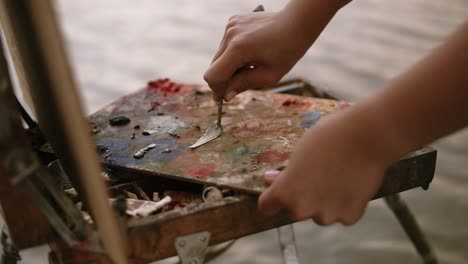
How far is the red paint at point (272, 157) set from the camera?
Result: 33.3 inches

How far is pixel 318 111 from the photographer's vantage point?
101cm

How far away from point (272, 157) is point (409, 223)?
434mm

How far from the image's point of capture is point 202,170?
831 mm

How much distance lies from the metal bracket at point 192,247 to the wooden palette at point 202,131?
3.2 inches

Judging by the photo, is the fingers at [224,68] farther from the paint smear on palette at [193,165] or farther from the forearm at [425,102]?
the forearm at [425,102]

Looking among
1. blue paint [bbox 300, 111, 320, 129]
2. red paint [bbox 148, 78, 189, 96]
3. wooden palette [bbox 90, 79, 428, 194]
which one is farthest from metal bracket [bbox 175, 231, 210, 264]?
red paint [bbox 148, 78, 189, 96]

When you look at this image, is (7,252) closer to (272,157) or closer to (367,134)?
(272,157)

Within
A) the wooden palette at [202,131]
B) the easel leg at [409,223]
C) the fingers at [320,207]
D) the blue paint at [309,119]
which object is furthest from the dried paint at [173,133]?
the easel leg at [409,223]

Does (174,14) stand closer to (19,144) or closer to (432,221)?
(432,221)

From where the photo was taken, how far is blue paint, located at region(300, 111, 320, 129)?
37.8 inches

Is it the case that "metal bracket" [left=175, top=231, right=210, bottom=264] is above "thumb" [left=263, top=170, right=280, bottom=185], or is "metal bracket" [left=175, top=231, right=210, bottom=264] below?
below

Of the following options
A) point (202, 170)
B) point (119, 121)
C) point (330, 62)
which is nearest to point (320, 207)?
point (202, 170)

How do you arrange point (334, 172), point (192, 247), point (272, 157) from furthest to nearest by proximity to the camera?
point (272, 157)
point (192, 247)
point (334, 172)

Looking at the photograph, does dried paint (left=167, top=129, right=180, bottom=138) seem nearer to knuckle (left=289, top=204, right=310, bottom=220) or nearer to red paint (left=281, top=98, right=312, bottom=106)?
red paint (left=281, top=98, right=312, bottom=106)
